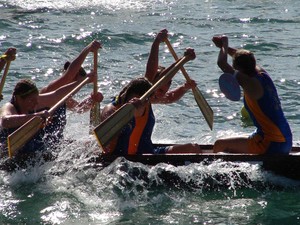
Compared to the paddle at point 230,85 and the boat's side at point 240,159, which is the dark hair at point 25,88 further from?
the paddle at point 230,85

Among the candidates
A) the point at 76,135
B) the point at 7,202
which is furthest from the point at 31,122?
the point at 76,135

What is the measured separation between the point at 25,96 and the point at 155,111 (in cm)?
407

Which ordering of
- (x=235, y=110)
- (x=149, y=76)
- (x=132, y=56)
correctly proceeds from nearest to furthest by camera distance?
1. (x=149, y=76)
2. (x=235, y=110)
3. (x=132, y=56)

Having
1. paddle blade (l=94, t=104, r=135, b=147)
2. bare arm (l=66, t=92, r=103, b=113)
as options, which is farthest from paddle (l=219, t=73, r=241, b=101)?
bare arm (l=66, t=92, r=103, b=113)

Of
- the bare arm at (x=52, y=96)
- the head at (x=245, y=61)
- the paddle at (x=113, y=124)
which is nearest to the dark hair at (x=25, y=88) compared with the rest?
the bare arm at (x=52, y=96)

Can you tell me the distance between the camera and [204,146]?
29.9 ft

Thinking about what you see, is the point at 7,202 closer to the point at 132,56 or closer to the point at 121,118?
the point at 121,118

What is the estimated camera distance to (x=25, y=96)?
8.44 meters

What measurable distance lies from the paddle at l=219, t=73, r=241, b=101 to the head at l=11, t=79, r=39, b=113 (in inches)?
79.8

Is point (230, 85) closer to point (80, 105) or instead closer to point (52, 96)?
point (52, 96)

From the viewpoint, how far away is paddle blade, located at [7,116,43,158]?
809 cm

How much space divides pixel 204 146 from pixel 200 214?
1283 millimetres

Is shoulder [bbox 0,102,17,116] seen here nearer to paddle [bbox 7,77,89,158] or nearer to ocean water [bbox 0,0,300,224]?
paddle [bbox 7,77,89,158]

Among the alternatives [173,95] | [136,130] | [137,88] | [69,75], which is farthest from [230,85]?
[69,75]
